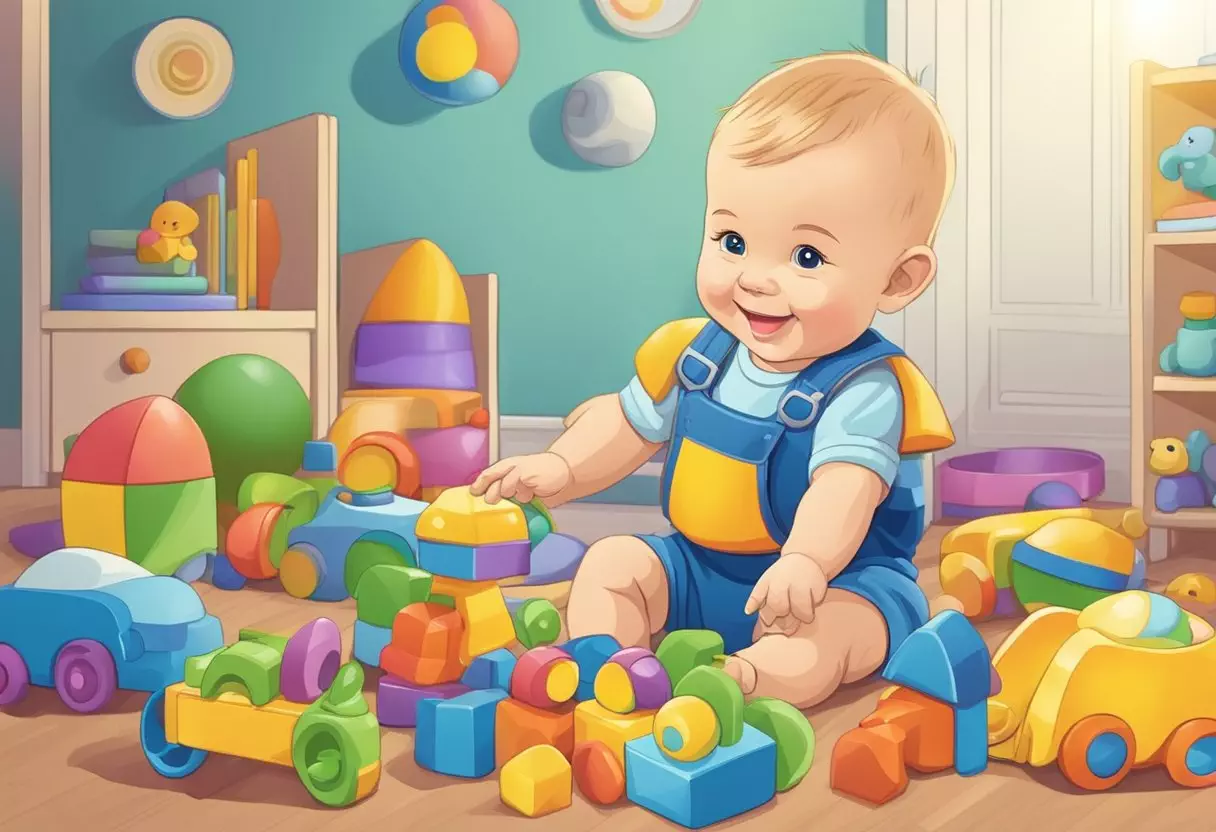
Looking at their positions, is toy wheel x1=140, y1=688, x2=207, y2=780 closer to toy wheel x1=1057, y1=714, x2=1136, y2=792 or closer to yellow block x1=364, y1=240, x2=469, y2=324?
toy wheel x1=1057, y1=714, x2=1136, y2=792

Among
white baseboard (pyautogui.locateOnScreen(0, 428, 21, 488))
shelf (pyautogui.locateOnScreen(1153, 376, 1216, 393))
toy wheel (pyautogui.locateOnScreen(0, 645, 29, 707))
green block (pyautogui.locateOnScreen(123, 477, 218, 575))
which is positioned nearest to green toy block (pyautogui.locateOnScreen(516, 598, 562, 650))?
toy wheel (pyautogui.locateOnScreen(0, 645, 29, 707))

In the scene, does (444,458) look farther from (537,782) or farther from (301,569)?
(537,782)

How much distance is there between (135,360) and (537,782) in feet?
4.49

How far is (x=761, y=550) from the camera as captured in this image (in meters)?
1.24

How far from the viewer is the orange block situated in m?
0.99

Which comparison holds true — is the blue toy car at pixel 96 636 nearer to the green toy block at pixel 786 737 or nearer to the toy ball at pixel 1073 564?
the green toy block at pixel 786 737

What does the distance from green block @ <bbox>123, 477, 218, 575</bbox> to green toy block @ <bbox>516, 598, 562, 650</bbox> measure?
22.4 inches

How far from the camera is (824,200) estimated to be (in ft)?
3.68

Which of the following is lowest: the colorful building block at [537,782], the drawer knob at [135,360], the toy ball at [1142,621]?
the colorful building block at [537,782]

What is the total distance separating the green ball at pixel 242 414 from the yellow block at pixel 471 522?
2.63 feet

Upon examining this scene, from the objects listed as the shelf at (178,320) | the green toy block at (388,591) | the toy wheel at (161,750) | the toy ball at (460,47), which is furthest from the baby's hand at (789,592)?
the toy ball at (460,47)

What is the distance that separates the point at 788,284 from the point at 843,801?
17.5 inches

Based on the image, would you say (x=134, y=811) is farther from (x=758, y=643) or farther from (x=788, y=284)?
(x=788, y=284)

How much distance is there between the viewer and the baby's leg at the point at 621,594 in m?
1.22
